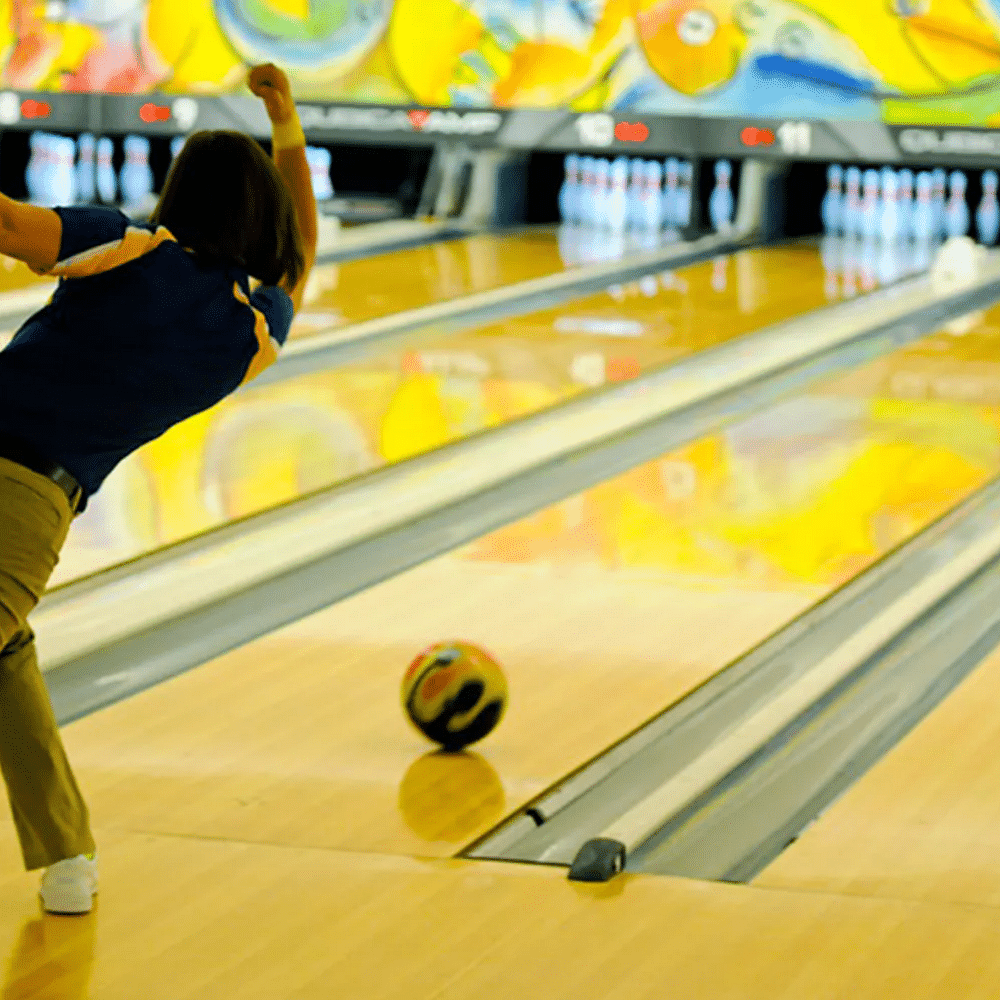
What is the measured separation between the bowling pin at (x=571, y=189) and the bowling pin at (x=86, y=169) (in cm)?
196

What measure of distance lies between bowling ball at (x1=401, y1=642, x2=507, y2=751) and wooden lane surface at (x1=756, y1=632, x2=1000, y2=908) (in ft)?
→ 1.55

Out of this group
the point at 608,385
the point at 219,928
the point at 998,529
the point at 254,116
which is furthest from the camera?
the point at 254,116

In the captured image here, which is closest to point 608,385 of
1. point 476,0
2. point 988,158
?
point 988,158

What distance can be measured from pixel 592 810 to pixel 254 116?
6285 millimetres

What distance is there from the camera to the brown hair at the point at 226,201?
2.07 meters

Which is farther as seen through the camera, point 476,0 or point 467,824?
point 476,0

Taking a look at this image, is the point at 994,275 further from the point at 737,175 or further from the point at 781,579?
the point at 781,579

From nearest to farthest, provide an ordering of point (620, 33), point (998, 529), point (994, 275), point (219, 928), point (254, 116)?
1. point (219, 928)
2. point (998, 529)
3. point (994, 275)
4. point (620, 33)
5. point (254, 116)

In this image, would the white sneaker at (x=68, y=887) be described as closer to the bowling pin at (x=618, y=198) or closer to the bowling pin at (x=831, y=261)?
the bowling pin at (x=831, y=261)

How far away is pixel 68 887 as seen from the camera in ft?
7.09

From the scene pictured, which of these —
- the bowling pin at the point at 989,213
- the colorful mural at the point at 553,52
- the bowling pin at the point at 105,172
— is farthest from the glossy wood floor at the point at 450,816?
the bowling pin at the point at 105,172

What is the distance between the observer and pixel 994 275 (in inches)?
279

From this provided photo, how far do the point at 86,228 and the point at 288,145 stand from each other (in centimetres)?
48

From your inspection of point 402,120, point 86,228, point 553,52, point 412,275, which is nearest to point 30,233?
point 86,228
